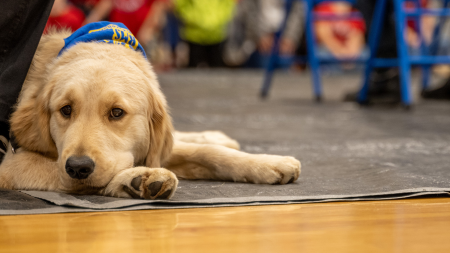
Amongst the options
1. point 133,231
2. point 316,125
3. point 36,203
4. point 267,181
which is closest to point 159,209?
point 133,231

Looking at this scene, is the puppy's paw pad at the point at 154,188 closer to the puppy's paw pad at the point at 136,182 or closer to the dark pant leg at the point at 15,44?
the puppy's paw pad at the point at 136,182

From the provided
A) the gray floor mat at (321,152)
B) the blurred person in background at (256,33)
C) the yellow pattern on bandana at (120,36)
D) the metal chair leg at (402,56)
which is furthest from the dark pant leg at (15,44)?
the blurred person in background at (256,33)

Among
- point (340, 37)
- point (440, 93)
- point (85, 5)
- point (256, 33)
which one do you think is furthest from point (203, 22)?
point (440, 93)

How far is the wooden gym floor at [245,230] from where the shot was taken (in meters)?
1.25

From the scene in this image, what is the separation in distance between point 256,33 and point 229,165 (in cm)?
1417

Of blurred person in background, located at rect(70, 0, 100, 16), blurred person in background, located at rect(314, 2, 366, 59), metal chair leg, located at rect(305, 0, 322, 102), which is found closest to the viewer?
metal chair leg, located at rect(305, 0, 322, 102)

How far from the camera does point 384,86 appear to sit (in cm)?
572

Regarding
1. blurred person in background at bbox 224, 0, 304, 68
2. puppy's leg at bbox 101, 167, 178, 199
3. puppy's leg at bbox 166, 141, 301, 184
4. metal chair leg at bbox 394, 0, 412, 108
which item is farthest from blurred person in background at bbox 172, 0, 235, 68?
puppy's leg at bbox 101, 167, 178, 199

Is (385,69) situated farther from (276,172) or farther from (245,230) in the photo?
(245,230)

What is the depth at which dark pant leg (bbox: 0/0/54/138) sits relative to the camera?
2.10 metres

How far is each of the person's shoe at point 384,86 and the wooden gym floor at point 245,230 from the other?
13.5 feet

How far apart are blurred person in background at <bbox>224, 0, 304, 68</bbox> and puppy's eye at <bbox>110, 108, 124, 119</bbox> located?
13128 mm

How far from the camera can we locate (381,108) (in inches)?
205

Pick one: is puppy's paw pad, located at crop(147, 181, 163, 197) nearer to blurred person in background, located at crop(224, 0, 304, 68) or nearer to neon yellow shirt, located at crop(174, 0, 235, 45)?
neon yellow shirt, located at crop(174, 0, 235, 45)
